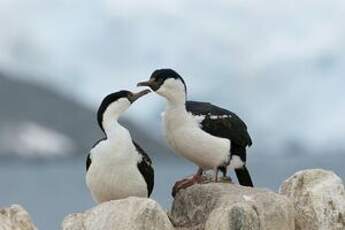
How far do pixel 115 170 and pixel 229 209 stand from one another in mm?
1476

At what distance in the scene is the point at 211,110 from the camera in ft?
50.1

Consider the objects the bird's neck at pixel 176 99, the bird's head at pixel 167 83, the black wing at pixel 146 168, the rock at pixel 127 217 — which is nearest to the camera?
the rock at pixel 127 217

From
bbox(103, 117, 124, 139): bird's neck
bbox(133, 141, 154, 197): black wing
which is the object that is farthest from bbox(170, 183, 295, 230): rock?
bbox(103, 117, 124, 139): bird's neck

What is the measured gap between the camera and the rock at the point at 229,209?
12938 mm

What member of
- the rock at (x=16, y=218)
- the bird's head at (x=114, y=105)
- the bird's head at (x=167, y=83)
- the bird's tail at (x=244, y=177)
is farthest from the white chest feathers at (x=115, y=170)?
the bird's tail at (x=244, y=177)

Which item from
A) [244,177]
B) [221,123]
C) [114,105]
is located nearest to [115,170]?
[114,105]

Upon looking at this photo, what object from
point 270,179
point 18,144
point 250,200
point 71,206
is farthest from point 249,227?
point 18,144

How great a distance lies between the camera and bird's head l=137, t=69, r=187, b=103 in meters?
14.5

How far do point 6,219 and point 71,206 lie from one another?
20.8 meters

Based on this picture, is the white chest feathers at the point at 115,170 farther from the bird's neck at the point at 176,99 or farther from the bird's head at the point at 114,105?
the bird's neck at the point at 176,99

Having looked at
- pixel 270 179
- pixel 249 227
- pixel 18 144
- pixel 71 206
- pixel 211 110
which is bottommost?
pixel 249 227

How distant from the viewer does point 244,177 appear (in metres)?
15.7

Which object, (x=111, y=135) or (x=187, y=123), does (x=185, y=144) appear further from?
(x=111, y=135)

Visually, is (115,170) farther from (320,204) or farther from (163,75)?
(320,204)
